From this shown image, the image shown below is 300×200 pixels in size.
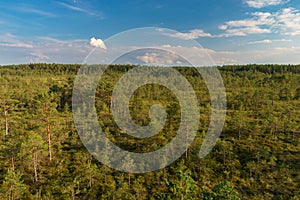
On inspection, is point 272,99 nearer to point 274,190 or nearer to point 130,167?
point 274,190

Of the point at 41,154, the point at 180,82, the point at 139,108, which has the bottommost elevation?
the point at 41,154

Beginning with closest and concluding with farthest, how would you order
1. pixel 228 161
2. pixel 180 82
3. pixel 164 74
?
pixel 228 161, pixel 180 82, pixel 164 74

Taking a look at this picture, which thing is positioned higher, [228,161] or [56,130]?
[56,130]

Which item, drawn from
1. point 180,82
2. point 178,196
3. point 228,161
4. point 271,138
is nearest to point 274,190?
point 228,161

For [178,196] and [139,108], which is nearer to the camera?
[178,196]

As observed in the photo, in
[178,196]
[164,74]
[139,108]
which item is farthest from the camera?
[164,74]

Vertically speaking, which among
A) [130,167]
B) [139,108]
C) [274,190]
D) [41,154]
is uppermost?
[139,108]

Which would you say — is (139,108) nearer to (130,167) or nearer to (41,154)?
(130,167)

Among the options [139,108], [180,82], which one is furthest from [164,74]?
[139,108]

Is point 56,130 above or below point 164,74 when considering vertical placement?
below
